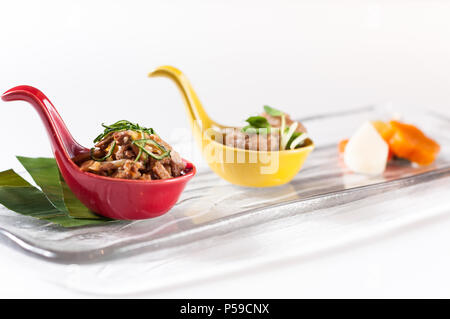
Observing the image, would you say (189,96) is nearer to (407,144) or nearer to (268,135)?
(268,135)

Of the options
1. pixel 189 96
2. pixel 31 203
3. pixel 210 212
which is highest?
pixel 189 96

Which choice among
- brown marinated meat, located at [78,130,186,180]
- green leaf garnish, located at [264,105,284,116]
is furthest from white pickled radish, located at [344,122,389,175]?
brown marinated meat, located at [78,130,186,180]

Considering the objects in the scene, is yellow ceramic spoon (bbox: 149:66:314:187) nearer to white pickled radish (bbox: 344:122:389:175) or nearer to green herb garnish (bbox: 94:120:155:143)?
white pickled radish (bbox: 344:122:389:175)

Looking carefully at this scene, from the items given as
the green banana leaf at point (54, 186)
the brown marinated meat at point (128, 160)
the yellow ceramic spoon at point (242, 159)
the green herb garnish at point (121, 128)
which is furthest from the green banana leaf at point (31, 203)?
the yellow ceramic spoon at point (242, 159)

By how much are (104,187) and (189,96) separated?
993 millimetres

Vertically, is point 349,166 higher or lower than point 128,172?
lower

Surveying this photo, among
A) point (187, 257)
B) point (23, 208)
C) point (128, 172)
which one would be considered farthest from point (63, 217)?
point (187, 257)

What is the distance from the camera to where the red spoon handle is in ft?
7.63

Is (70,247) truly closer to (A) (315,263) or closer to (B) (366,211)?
(A) (315,263)

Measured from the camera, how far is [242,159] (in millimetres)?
2857

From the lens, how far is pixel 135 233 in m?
2.35

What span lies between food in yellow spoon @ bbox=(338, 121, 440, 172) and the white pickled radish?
0.08 meters

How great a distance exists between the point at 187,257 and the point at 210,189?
0.67 m

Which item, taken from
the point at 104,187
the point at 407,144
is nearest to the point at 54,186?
the point at 104,187
